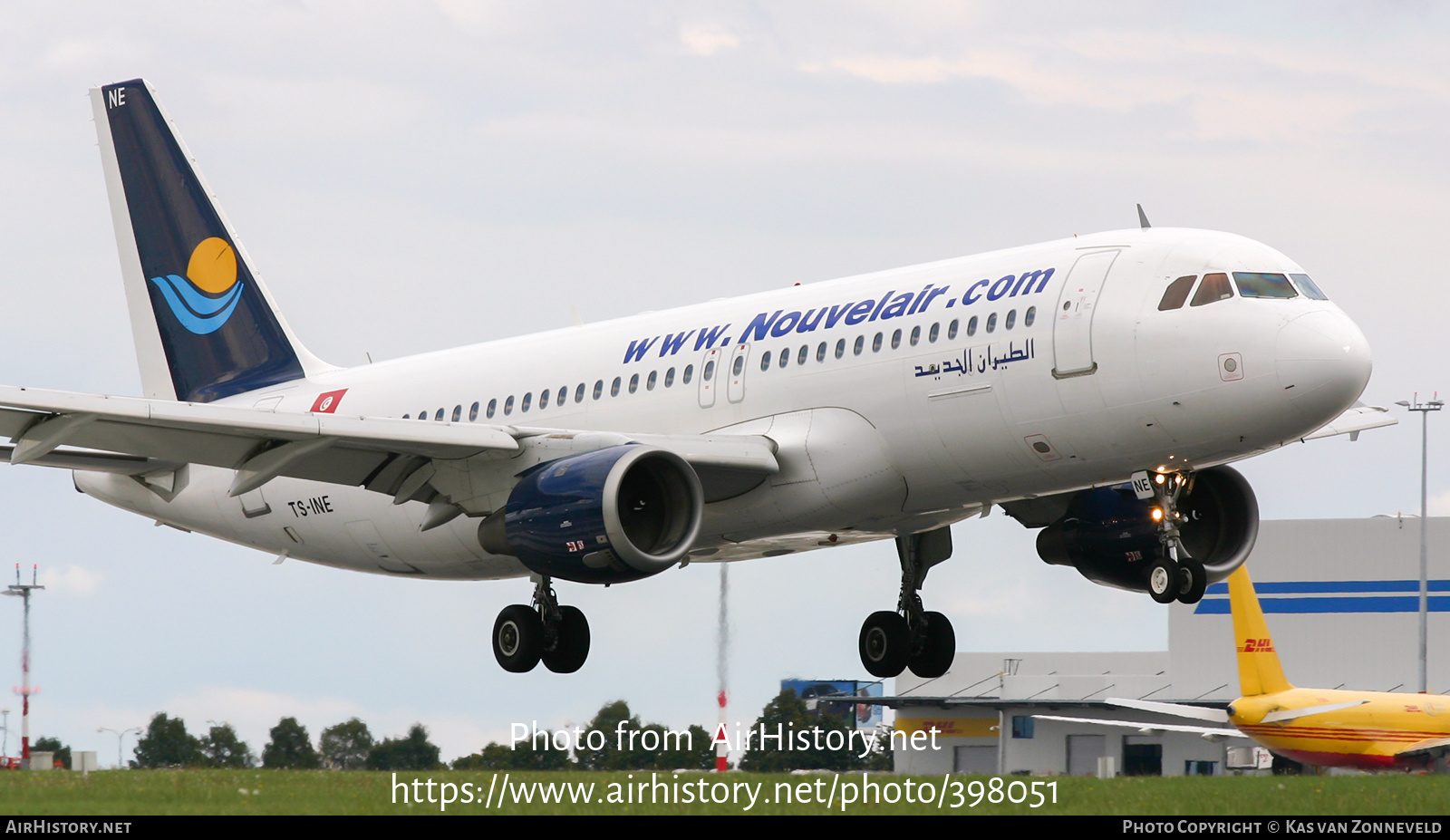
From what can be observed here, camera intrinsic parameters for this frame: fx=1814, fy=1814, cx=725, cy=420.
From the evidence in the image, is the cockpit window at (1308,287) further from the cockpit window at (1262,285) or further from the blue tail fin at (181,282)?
the blue tail fin at (181,282)

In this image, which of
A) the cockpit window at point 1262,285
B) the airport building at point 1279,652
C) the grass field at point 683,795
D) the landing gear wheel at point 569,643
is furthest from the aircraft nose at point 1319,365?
the airport building at point 1279,652

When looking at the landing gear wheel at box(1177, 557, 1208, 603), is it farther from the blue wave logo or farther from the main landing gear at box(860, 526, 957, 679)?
the blue wave logo

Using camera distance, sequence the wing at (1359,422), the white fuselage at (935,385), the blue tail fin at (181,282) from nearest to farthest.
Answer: the white fuselage at (935,385) → the wing at (1359,422) → the blue tail fin at (181,282)

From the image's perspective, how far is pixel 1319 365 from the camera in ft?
73.9

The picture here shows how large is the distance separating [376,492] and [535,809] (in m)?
11.5

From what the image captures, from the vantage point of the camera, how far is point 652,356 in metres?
28.4

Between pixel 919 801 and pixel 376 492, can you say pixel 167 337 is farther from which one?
pixel 919 801

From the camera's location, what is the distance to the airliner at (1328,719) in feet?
151

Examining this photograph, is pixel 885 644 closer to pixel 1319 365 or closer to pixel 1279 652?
pixel 1319 365

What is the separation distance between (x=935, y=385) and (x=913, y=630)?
7954 mm

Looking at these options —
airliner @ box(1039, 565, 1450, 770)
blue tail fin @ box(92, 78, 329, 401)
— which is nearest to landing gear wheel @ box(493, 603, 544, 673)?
blue tail fin @ box(92, 78, 329, 401)

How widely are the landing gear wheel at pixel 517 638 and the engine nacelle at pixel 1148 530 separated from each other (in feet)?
29.0

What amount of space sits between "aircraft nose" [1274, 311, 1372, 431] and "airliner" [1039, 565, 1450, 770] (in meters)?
23.8

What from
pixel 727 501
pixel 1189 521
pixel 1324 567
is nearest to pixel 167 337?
pixel 727 501
